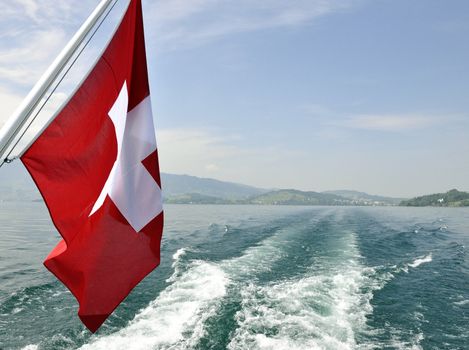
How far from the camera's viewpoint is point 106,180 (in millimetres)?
5676

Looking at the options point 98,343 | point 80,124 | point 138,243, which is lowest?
point 98,343

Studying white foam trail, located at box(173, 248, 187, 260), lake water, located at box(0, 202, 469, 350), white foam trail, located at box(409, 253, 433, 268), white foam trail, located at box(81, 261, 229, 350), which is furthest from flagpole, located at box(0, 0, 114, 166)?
white foam trail, located at box(409, 253, 433, 268)

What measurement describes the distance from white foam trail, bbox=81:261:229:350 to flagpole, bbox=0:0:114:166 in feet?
38.0

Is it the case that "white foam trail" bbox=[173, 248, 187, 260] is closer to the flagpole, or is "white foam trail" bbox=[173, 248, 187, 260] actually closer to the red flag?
the red flag

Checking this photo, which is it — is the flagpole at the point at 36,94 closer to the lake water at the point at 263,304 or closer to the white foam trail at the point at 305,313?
the lake water at the point at 263,304

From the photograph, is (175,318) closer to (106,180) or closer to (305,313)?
(305,313)

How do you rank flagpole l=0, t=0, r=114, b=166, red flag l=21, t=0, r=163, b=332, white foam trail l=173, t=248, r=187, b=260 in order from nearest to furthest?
flagpole l=0, t=0, r=114, b=166
red flag l=21, t=0, r=163, b=332
white foam trail l=173, t=248, r=187, b=260

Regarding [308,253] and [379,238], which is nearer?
[308,253]

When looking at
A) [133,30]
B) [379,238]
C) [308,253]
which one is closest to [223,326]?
[133,30]

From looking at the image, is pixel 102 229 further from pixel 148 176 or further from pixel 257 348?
pixel 257 348

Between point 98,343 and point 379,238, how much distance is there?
119ft

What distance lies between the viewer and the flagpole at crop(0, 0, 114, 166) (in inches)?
156

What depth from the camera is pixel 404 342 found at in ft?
47.3

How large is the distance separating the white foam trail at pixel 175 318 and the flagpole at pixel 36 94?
38.0 ft
